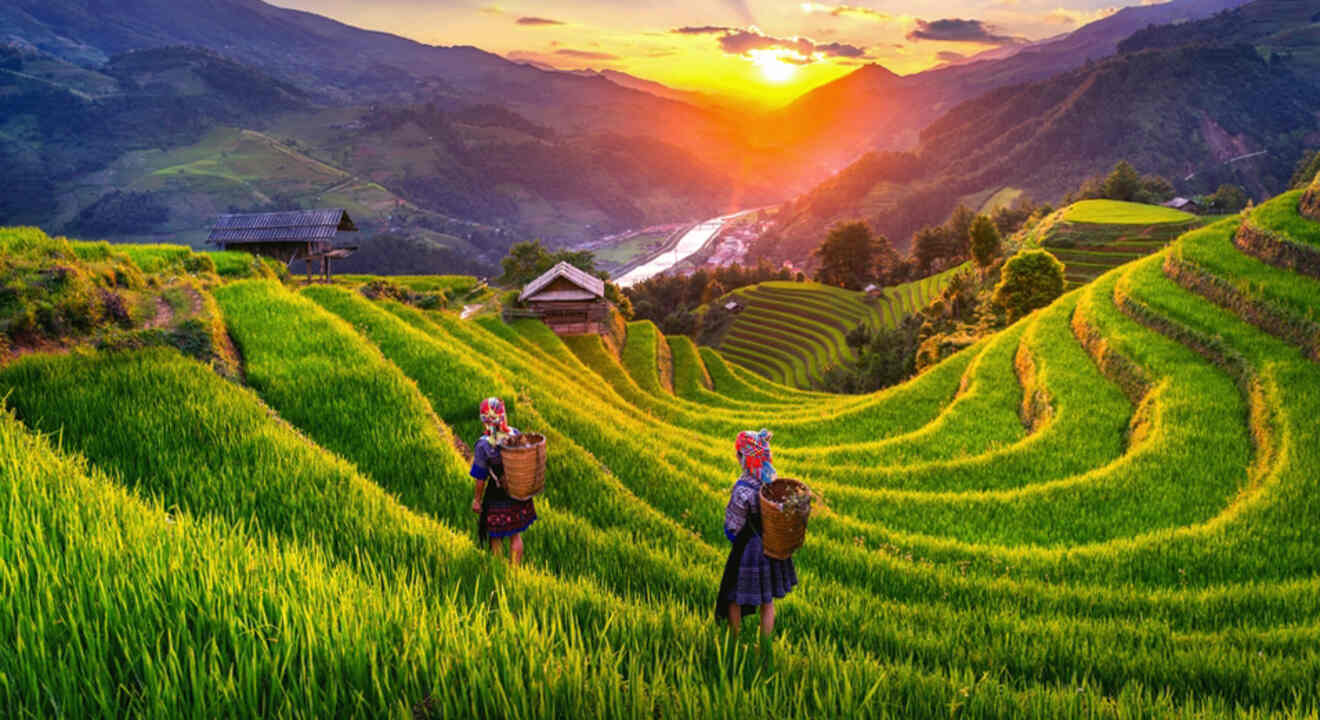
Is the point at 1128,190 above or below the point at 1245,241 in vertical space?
above

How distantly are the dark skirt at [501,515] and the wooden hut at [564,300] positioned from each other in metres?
30.1

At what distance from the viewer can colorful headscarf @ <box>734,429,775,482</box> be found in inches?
169

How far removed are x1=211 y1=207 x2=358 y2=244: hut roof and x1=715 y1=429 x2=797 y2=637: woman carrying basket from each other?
2846cm

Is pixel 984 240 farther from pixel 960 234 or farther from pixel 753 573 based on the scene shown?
pixel 753 573

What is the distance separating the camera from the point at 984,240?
186 feet

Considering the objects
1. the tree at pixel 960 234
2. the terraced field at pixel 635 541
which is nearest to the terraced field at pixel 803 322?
the tree at pixel 960 234

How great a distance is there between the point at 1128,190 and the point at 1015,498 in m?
114

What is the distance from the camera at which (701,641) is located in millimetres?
3395

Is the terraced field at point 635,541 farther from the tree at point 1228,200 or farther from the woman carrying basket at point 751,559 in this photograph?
the tree at point 1228,200

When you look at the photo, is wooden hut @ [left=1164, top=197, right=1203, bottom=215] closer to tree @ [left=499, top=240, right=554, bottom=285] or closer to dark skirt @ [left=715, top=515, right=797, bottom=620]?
tree @ [left=499, top=240, right=554, bottom=285]

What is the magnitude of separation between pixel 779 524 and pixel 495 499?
284cm

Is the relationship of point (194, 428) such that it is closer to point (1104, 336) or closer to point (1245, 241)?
point (1104, 336)

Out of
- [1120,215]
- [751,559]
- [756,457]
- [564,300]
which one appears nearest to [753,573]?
[751,559]

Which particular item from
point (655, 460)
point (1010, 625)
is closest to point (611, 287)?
point (655, 460)
